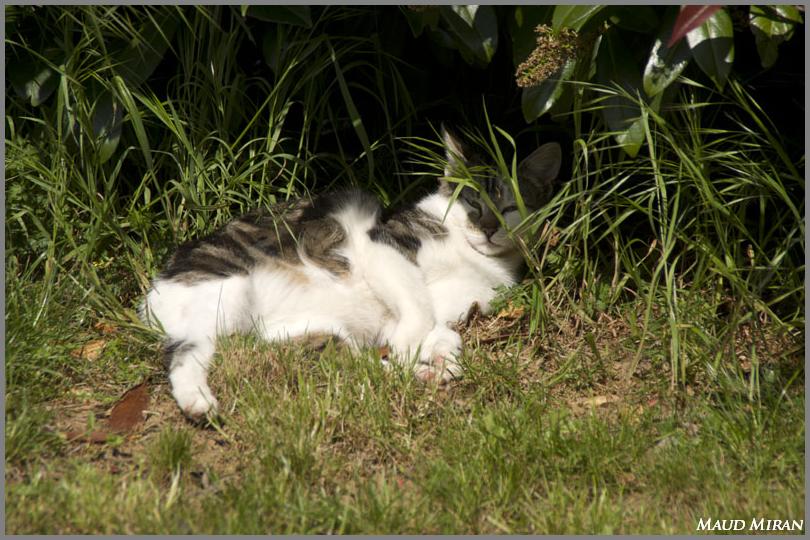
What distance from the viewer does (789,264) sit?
2.72 meters

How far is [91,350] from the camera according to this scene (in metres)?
2.98

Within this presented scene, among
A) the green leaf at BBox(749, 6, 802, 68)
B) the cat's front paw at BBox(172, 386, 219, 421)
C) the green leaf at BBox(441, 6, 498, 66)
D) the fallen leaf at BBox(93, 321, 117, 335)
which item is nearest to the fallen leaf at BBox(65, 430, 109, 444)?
the cat's front paw at BBox(172, 386, 219, 421)

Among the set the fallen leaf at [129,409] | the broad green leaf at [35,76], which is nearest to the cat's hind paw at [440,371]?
the fallen leaf at [129,409]

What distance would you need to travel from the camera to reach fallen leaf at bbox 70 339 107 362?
2926 mm

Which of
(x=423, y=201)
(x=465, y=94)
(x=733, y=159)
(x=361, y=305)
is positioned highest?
(x=733, y=159)

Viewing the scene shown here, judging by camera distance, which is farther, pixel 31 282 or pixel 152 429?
pixel 31 282

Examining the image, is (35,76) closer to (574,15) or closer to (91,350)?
(91,350)

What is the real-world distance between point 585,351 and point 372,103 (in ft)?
5.98

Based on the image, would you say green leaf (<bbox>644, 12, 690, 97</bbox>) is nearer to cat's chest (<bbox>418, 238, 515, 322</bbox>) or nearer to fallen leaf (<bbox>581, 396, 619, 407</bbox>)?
fallen leaf (<bbox>581, 396, 619, 407</bbox>)

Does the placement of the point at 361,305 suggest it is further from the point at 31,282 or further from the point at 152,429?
the point at 31,282

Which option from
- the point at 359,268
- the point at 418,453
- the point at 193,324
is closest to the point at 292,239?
the point at 359,268

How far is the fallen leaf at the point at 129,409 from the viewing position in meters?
2.56

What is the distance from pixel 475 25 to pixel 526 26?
0.61 ft

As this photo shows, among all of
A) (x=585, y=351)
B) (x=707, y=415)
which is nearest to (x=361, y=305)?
(x=585, y=351)
